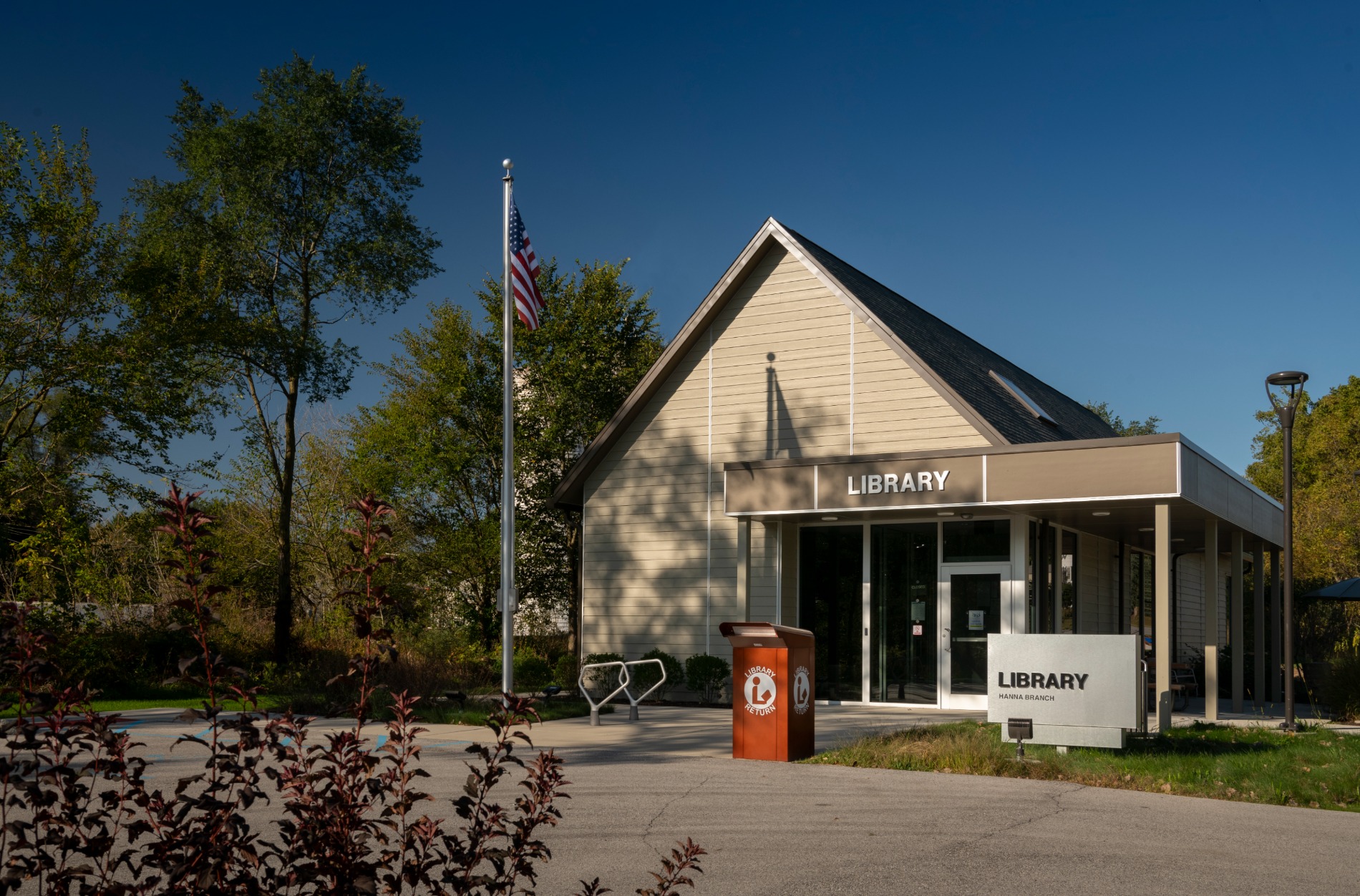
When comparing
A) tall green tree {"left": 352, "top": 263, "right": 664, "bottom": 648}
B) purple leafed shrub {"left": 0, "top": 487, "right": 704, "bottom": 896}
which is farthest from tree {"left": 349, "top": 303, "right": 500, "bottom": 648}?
purple leafed shrub {"left": 0, "top": 487, "right": 704, "bottom": 896}

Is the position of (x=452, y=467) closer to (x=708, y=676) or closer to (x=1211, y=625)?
(x=708, y=676)

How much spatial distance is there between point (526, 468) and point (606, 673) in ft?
28.3

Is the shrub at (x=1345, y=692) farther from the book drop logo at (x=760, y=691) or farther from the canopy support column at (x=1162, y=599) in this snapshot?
the book drop logo at (x=760, y=691)

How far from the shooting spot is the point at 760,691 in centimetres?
1166

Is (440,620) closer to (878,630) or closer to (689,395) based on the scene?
(689,395)

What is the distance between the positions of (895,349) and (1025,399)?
4.40 metres

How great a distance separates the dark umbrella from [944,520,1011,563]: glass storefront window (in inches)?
321

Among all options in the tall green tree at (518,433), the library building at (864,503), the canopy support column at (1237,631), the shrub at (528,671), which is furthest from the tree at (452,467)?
the canopy support column at (1237,631)

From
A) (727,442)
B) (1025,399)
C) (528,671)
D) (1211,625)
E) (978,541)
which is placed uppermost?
(1025,399)

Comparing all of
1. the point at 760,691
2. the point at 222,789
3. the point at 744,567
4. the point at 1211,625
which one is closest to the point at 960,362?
the point at 744,567

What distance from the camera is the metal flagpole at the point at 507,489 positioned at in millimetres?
15266

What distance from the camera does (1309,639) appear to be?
23.4 meters

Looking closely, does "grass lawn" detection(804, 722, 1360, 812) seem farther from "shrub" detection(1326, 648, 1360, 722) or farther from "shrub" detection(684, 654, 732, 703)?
"shrub" detection(684, 654, 732, 703)

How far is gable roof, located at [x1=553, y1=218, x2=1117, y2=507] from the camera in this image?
17641 mm
